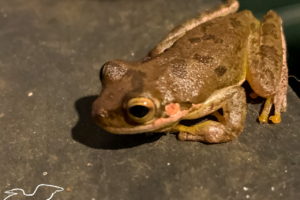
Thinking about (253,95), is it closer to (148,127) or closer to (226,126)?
(226,126)

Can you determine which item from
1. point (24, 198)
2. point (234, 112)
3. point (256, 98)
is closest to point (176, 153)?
point (234, 112)

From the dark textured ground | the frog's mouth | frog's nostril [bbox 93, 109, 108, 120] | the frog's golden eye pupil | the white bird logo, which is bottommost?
the white bird logo

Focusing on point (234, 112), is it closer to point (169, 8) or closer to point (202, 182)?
point (202, 182)

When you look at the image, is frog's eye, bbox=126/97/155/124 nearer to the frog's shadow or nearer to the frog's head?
the frog's head

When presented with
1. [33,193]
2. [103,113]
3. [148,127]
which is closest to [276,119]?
[148,127]

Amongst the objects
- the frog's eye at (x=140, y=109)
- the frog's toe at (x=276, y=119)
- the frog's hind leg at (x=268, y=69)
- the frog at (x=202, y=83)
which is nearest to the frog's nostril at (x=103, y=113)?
the frog at (x=202, y=83)

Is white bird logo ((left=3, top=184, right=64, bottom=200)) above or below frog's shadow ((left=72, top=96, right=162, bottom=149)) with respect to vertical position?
below

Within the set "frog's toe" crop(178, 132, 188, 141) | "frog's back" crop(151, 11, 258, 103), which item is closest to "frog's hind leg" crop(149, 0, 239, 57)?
"frog's back" crop(151, 11, 258, 103)
